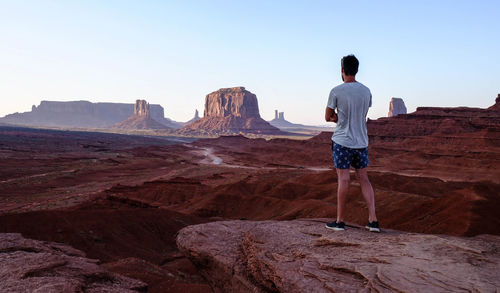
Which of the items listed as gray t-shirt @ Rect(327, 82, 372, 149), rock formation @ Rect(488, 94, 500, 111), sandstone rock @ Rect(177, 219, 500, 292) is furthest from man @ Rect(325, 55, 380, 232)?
rock formation @ Rect(488, 94, 500, 111)

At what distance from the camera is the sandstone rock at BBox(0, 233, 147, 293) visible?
4.16 m

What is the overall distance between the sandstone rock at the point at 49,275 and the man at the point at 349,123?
11.4ft

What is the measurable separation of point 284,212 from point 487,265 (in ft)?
47.9

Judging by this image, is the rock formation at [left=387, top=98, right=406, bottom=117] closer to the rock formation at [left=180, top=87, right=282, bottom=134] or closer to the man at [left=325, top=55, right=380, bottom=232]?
the rock formation at [left=180, top=87, right=282, bottom=134]

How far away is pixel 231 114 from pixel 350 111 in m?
183

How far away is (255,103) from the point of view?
627 feet

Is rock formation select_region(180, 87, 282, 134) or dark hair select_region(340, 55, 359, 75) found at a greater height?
rock formation select_region(180, 87, 282, 134)

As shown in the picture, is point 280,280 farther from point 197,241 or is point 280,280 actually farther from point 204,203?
point 204,203

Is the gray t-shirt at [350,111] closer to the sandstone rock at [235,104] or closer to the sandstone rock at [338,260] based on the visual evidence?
the sandstone rock at [338,260]

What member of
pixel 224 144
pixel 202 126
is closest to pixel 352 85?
pixel 224 144

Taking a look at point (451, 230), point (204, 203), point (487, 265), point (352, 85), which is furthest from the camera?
point (204, 203)

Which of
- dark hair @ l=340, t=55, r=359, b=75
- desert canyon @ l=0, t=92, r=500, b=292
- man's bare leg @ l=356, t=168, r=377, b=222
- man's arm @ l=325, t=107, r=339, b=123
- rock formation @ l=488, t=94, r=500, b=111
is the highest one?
rock formation @ l=488, t=94, r=500, b=111

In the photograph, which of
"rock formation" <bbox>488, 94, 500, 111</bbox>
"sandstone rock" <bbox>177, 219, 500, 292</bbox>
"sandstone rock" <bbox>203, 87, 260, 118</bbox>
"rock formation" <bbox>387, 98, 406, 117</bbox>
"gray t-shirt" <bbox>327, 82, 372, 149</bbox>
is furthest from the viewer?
"sandstone rock" <bbox>203, 87, 260, 118</bbox>

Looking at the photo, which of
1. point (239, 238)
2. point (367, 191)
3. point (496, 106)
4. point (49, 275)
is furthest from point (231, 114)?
point (367, 191)
